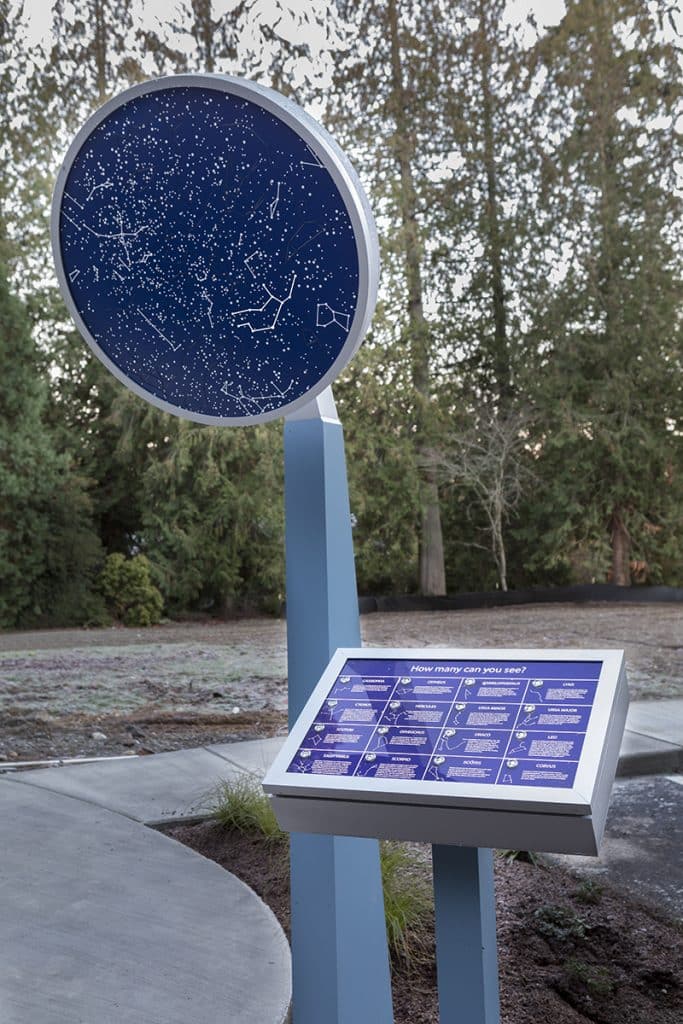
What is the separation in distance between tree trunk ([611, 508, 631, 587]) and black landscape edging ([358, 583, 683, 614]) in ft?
0.25

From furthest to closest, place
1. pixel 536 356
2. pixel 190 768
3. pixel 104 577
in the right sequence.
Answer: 1. pixel 536 356
2. pixel 104 577
3. pixel 190 768

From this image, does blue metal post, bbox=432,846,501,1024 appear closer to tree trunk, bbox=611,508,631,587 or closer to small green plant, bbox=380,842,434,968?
small green plant, bbox=380,842,434,968

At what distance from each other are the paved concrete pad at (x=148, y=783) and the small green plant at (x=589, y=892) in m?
1.21

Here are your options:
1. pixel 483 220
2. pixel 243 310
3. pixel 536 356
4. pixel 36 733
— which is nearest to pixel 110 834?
pixel 243 310

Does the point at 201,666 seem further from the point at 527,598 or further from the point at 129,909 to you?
the point at 129,909

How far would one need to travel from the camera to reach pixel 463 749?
1.32 m

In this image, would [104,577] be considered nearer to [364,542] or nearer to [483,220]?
[364,542]

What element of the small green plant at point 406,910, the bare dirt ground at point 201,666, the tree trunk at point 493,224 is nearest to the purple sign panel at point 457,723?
the small green plant at point 406,910

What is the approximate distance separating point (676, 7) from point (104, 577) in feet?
18.4

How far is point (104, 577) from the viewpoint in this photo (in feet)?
20.5

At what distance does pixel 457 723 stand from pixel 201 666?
524 cm

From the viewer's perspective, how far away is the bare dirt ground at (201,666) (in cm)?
586

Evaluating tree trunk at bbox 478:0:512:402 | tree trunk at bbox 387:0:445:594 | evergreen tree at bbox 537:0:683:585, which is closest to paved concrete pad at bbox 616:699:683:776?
evergreen tree at bbox 537:0:683:585

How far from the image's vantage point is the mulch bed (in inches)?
85.6
